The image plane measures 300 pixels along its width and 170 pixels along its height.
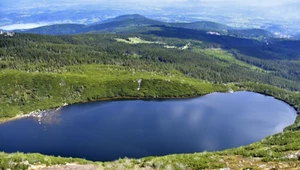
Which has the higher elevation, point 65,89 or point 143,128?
point 65,89

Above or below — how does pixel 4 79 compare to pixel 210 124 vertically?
above

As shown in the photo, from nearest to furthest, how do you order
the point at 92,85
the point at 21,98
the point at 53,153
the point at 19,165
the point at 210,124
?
the point at 19,165 < the point at 53,153 < the point at 210,124 < the point at 21,98 < the point at 92,85

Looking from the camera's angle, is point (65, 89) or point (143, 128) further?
point (65, 89)

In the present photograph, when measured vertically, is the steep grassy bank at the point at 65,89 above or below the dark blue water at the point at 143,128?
above

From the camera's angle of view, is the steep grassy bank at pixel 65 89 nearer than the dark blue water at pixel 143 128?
No

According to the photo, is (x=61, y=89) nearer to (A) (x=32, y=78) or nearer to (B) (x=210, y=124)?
(A) (x=32, y=78)

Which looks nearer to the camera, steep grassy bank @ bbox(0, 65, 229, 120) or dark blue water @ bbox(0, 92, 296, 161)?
dark blue water @ bbox(0, 92, 296, 161)

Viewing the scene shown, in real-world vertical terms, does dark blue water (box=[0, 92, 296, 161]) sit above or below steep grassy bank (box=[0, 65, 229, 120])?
below

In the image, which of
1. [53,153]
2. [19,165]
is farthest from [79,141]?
[19,165]
